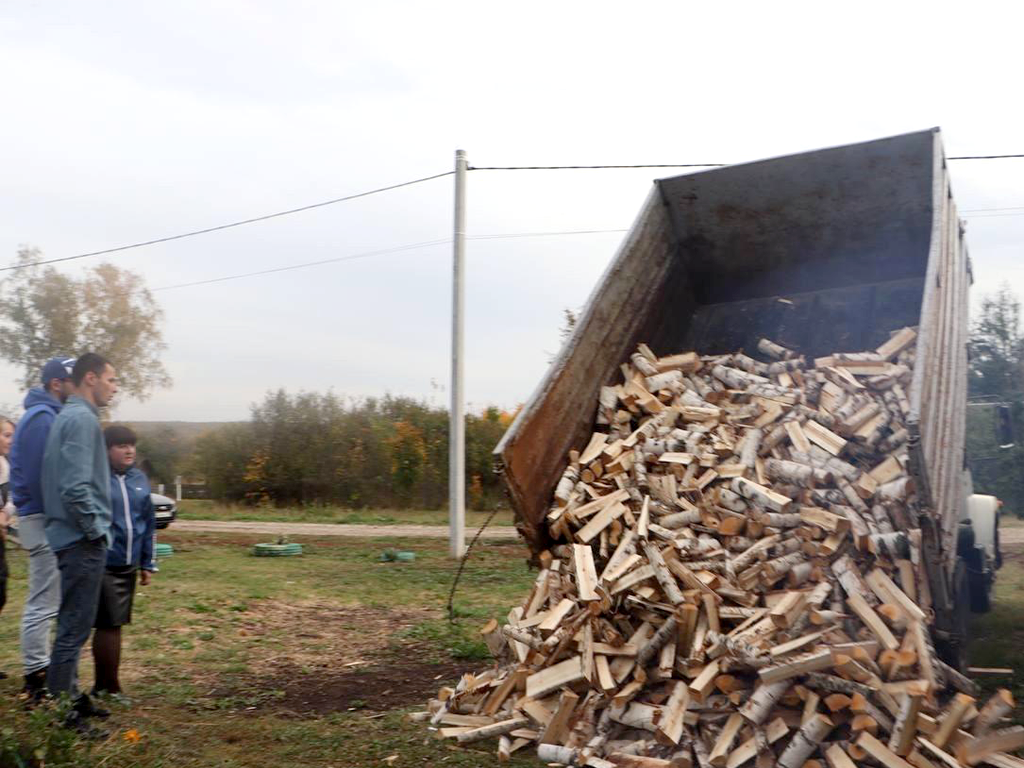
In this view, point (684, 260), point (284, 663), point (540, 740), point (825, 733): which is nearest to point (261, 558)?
point (284, 663)

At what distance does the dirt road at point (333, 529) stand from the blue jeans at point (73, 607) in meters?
11.3

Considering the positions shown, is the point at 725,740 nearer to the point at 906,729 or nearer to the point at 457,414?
the point at 906,729

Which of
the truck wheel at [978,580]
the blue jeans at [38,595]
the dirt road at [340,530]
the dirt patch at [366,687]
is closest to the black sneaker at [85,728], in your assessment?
the blue jeans at [38,595]

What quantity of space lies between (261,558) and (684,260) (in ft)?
26.2

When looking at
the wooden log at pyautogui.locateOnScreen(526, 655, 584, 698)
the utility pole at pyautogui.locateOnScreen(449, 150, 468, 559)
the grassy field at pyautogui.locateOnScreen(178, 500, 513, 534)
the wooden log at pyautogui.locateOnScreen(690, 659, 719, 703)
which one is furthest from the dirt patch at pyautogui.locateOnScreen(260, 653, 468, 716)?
the grassy field at pyautogui.locateOnScreen(178, 500, 513, 534)

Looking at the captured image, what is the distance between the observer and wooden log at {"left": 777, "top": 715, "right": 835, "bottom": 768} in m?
3.91

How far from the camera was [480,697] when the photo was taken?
5.02m

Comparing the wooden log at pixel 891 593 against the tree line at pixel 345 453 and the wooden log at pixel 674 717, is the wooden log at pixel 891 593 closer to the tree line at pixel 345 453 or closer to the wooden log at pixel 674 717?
the wooden log at pixel 674 717

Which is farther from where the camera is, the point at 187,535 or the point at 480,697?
the point at 187,535

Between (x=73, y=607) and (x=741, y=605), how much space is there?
125 inches

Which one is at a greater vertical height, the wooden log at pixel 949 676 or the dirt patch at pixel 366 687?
the wooden log at pixel 949 676

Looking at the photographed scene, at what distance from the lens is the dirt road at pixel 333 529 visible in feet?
55.4

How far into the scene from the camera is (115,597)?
5.26 m

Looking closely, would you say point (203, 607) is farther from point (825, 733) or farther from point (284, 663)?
point (825, 733)
